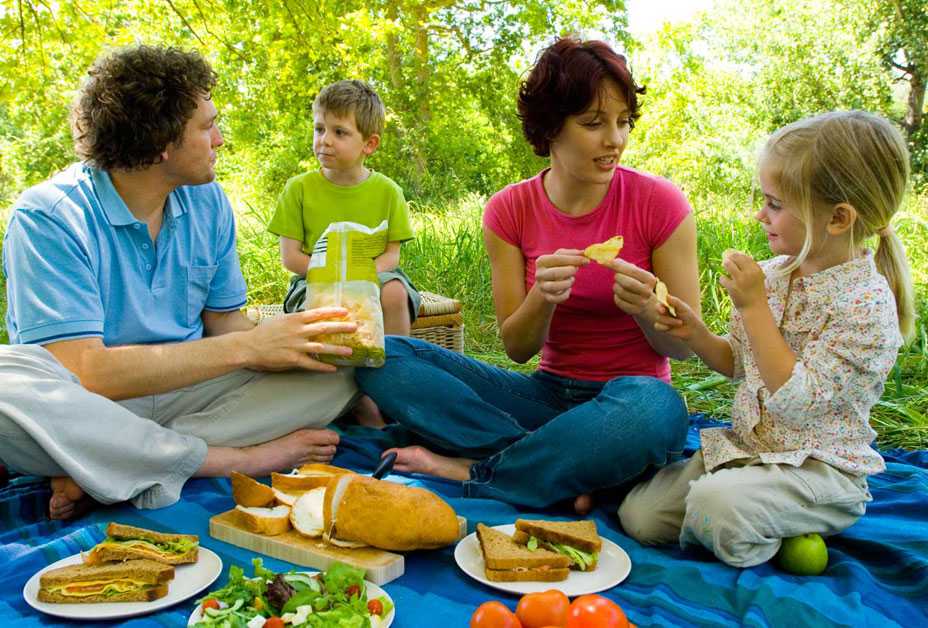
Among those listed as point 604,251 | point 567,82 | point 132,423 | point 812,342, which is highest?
point 567,82

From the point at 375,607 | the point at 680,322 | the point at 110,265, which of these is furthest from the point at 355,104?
the point at 375,607

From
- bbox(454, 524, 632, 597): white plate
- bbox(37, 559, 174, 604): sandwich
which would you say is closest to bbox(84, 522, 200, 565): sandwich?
bbox(37, 559, 174, 604): sandwich

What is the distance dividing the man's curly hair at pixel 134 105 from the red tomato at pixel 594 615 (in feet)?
6.41

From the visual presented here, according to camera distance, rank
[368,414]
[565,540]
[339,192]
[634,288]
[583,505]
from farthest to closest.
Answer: [339,192] → [368,414] → [583,505] → [634,288] → [565,540]

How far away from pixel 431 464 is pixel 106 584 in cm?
121

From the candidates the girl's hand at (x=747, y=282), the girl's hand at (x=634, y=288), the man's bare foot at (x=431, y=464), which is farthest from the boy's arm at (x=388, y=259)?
the girl's hand at (x=747, y=282)

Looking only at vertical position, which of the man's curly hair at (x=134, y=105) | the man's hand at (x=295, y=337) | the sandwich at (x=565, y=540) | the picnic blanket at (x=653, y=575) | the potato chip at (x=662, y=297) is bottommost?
the picnic blanket at (x=653, y=575)

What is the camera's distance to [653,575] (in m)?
2.06

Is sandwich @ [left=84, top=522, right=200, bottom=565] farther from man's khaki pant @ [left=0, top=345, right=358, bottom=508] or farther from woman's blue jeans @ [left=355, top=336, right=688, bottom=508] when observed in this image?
woman's blue jeans @ [left=355, top=336, right=688, bottom=508]

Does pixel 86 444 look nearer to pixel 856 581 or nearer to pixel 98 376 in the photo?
pixel 98 376

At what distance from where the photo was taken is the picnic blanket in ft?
6.10

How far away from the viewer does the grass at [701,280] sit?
3.79 m

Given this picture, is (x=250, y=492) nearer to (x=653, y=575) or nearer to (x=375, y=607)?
(x=375, y=607)

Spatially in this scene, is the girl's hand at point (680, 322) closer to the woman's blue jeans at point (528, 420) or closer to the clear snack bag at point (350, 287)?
the woman's blue jeans at point (528, 420)
